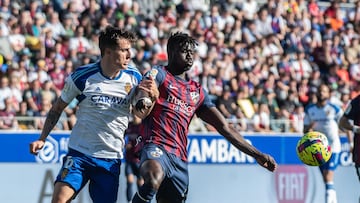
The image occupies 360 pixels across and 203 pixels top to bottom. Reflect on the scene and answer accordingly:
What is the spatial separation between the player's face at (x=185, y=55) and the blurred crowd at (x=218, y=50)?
7.29m

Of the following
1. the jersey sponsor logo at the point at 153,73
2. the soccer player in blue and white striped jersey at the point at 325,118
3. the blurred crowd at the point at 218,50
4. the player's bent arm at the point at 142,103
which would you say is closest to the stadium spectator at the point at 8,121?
the blurred crowd at the point at 218,50

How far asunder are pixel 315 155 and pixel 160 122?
268 centimetres

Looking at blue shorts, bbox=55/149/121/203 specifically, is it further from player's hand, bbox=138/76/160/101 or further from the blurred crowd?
the blurred crowd

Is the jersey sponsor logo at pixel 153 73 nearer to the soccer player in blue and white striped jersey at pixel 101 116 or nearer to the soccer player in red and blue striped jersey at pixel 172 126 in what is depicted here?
the soccer player in red and blue striped jersey at pixel 172 126

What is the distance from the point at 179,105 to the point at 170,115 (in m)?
0.14

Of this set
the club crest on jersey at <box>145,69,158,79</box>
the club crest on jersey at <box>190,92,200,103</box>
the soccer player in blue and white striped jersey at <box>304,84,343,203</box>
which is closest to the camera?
the club crest on jersey at <box>145,69,158,79</box>

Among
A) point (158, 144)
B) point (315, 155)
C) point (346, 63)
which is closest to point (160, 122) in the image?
point (158, 144)

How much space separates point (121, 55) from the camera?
8.63 m

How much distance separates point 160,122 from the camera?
9172 mm

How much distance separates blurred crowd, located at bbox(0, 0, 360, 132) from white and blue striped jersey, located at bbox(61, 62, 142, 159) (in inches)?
290

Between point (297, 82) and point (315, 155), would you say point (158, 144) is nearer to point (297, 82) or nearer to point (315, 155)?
point (315, 155)

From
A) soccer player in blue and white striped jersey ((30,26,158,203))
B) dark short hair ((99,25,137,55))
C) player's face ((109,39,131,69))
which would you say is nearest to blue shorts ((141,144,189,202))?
soccer player in blue and white striped jersey ((30,26,158,203))

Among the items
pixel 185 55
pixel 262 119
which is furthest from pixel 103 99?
pixel 262 119

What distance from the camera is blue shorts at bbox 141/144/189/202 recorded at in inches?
357
